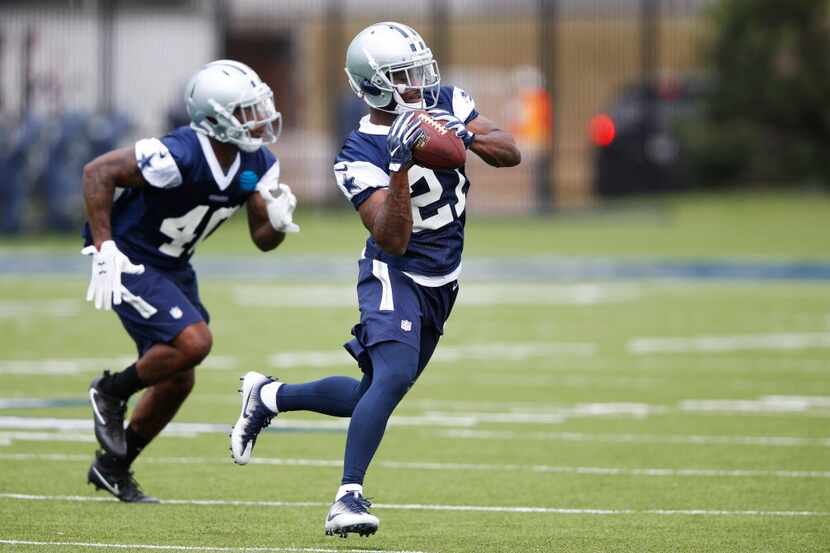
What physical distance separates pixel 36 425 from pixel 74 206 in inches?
621

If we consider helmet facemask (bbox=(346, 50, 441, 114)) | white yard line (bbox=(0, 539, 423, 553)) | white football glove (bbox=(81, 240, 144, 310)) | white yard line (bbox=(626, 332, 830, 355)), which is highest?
helmet facemask (bbox=(346, 50, 441, 114))

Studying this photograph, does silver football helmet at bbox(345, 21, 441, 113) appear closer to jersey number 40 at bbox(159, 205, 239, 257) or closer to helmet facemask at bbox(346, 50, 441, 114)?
helmet facemask at bbox(346, 50, 441, 114)

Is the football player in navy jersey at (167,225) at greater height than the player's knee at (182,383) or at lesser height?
greater

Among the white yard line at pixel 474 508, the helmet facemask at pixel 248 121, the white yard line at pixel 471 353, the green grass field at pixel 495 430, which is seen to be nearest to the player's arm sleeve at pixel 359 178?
the helmet facemask at pixel 248 121

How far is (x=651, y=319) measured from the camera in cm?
1547

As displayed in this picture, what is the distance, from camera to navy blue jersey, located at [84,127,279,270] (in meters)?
7.78

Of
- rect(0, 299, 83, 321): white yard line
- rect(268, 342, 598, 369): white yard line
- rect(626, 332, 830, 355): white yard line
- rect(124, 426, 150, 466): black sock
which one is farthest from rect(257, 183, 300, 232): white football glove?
rect(0, 299, 83, 321): white yard line

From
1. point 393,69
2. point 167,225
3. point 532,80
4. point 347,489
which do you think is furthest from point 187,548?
point 532,80

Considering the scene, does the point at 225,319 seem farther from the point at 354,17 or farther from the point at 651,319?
the point at 354,17

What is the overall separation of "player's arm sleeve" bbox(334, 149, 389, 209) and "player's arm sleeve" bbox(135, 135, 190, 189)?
3.71 feet

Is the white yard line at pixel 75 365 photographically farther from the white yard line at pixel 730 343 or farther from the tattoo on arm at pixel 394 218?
the tattoo on arm at pixel 394 218

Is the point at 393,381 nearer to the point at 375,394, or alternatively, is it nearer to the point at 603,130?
the point at 375,394

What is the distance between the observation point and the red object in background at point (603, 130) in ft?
96.1

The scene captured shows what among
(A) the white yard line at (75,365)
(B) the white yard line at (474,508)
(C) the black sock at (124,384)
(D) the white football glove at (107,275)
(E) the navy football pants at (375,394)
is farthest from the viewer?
(A) the white yard line at (75,365)
